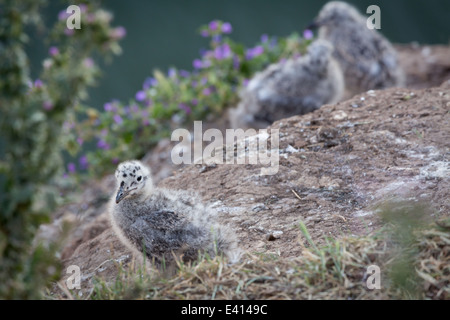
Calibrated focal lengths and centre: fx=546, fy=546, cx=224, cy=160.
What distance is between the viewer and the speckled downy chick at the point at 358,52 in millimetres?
6824

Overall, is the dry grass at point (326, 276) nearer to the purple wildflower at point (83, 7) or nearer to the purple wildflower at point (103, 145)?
the purple wildflower at point (83, 7)

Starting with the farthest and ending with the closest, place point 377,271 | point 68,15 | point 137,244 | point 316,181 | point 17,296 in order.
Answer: point 316,181 < point 137,244 < point 377,271 < point 68,15 < point 17,296

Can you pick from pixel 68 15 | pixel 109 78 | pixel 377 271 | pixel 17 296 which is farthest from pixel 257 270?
pixel 109 78

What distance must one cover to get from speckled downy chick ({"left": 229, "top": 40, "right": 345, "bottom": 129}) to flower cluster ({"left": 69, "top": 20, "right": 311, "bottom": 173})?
0.41 m

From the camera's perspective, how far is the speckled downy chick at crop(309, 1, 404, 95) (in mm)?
6824

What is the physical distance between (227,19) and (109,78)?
2.04 metres

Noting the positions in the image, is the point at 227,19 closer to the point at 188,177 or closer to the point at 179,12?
the point at 179,12

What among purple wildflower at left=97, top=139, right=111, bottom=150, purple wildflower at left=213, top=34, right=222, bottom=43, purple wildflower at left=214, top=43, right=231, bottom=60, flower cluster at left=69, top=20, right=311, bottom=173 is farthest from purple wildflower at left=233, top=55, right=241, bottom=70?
purple wildflower at left=97, top=139, right=111, bottom=150

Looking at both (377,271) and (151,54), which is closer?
(377,271)

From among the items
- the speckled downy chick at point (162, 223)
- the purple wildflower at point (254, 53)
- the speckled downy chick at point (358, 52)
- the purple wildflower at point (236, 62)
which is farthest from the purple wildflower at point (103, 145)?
the speckled downy chick at point (162, 223)

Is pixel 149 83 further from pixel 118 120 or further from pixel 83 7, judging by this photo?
pixel 83 7

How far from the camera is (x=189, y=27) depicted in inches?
323

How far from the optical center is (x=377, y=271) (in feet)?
7.43

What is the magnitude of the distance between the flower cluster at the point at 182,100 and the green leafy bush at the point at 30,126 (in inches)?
170
